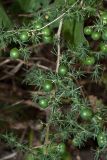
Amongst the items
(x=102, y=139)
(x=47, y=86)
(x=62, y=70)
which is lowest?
(x=102, y=139)

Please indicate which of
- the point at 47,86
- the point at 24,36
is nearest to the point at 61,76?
the point at 47,86

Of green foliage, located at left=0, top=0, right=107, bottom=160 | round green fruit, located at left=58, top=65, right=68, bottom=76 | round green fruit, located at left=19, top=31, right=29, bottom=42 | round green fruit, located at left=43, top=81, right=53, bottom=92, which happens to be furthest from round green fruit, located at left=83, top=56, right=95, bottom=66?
round green fruit, located at left=19, top=31, right=29, bottom=42

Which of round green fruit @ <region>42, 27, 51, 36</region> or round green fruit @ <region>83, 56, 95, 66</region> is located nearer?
round green fruit @ <region>42, 27, 51, 36</region>

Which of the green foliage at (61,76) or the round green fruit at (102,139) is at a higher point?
the green foliage at (61,76)

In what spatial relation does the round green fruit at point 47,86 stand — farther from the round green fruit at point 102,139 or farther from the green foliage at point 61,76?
the round green fruit at point 102,139

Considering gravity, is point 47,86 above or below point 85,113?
above

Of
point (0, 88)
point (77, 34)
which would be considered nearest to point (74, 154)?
point (0, 88)

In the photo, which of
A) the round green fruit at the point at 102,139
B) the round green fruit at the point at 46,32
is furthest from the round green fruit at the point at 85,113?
the round green fruit at the point at 46,32

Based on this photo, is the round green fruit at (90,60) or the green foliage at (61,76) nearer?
the green foliage at (61,76)

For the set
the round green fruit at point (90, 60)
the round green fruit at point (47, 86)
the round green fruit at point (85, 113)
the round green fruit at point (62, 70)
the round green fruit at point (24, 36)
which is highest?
the round green fruit at point (24, 36)

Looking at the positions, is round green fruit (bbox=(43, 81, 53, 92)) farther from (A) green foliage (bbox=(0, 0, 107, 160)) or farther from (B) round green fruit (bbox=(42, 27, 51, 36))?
(B) round green fruit (bbox=(42, 27, 51, 36))

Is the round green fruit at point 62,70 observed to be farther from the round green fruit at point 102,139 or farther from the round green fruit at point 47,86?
the round green fruit at point 102,139

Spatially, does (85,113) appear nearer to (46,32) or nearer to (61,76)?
(61,76)
